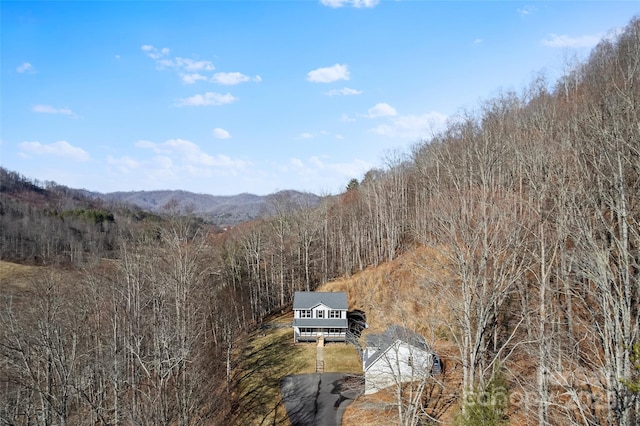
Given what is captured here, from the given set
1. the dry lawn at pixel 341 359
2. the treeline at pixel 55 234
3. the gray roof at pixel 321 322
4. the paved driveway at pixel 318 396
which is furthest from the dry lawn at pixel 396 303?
the treeline at pixel 55 234

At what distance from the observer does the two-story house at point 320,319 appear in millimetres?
35875

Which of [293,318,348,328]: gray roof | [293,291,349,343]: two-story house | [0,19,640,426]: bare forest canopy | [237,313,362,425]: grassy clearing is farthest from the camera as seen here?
[293,291,349,343]: two-story house

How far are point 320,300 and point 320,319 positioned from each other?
1.80 metres

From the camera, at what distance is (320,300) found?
37.2 m

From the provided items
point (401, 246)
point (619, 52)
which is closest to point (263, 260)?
point (401, 246)

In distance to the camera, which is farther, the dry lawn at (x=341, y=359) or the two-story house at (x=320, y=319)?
the two-story house at (x=320, y=319)

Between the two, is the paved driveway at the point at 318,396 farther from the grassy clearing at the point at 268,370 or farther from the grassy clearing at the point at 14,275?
the grassy clearing at the point at 14,275

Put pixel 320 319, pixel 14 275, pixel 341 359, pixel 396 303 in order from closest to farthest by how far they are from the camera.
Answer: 1. pixel 396 303
2. pixel 341 359
3. pixel 320 319
4. pixel 14 275

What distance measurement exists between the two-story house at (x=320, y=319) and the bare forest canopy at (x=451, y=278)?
6.45m

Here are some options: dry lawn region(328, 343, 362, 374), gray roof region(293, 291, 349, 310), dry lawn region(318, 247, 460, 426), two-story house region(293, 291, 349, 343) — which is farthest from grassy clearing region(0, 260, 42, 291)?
dry lawn region(318, 247, 460, 426)

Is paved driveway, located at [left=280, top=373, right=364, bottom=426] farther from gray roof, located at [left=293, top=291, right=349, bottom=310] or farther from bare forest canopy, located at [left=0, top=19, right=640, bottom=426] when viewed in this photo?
gray roof, located at [left=293, top=291, right=349, bottom=310]

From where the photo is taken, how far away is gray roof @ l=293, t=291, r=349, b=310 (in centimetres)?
3681

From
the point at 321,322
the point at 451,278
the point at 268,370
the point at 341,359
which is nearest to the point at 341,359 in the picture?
the point at 341,359

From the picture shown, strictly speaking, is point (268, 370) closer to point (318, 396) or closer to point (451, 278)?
point (318, 396)
